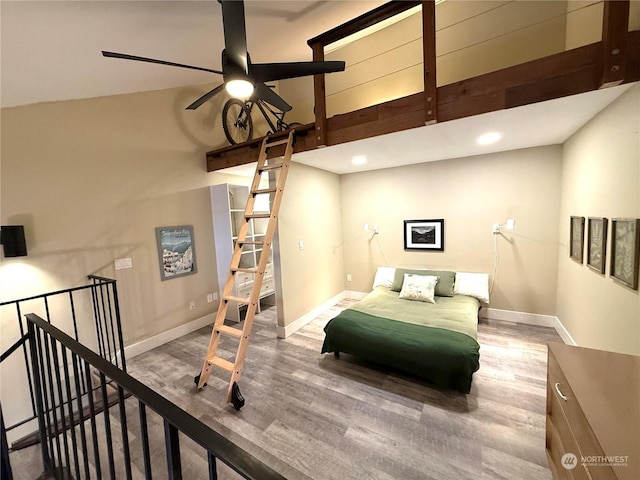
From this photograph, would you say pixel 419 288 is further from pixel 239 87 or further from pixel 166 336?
pixel 166 336

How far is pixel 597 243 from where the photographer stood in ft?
7.68

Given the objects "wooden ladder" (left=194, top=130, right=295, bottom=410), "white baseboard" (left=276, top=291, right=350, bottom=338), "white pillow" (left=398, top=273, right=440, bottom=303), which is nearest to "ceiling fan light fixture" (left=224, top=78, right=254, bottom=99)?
"wooden ladder" (left=194, top=130, right=295, bottom=410)

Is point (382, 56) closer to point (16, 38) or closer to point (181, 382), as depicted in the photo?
point (16, 38)

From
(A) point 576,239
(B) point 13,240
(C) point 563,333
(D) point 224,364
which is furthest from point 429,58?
(B) point 13,240

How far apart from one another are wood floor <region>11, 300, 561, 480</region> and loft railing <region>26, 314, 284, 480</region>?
0.36 metres

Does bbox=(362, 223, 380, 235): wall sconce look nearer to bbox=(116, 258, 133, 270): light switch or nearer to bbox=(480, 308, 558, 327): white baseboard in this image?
bbox=(480, 308, 558, 327): white baseboard

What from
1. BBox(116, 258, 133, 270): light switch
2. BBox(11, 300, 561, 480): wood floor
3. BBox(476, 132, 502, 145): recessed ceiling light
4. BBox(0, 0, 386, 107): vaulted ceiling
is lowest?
BBox(11, 300, 561, 480): wood floor

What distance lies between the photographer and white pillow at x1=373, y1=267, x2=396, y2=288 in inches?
170

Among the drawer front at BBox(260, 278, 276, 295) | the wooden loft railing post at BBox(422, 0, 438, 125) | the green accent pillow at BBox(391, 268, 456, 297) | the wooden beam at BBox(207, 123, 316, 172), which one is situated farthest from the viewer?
the drawer front at BBox(260, 278, 276, 295)

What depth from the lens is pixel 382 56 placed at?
151 inches

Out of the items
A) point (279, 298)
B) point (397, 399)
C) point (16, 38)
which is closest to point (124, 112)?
point (16, 38)

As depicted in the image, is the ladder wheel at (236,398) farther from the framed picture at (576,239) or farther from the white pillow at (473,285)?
the framed picture at (576,239)

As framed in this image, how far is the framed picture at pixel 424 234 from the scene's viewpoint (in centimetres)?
420

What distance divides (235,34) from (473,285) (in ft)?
13.1
